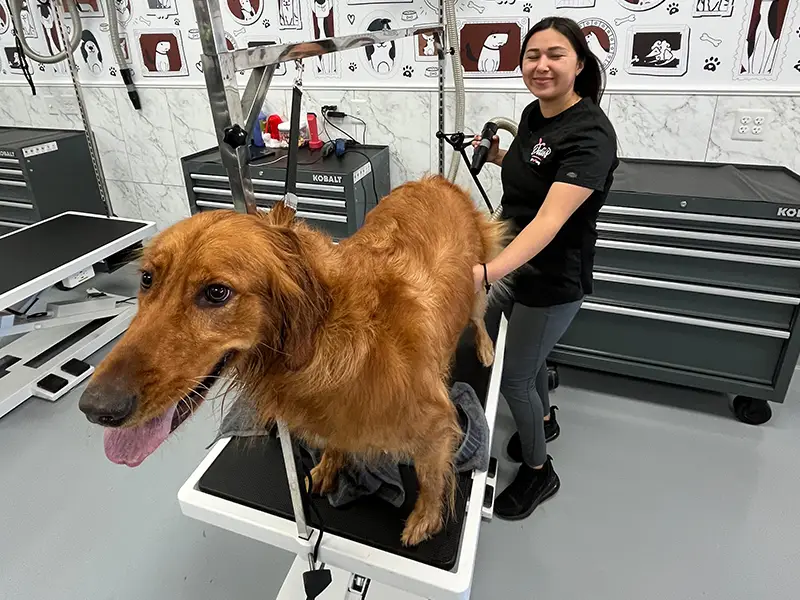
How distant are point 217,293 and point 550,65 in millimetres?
1047

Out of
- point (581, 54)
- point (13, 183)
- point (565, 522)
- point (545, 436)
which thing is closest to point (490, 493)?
point (565, 522)

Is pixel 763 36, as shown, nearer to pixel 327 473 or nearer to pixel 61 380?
pixel 327 473

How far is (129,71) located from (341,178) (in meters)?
1.79

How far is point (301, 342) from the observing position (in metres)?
0.87

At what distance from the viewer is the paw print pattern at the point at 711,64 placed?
2.22 m

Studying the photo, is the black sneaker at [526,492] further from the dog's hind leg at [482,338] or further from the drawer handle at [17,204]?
the drawer handle at [17,204]

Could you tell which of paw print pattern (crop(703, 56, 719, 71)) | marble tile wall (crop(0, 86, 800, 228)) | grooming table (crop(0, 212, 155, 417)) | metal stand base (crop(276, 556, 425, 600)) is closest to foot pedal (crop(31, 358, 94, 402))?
grooming table (crop(0, 212, 155, 417))

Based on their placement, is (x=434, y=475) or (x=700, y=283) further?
(x=700, y=283)

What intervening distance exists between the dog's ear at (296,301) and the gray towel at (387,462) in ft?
1.29

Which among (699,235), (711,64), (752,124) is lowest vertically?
(699,235)

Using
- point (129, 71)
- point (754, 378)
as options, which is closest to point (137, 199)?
point (129, 71)

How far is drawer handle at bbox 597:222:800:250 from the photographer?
1872mm

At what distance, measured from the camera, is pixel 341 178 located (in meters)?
2.41

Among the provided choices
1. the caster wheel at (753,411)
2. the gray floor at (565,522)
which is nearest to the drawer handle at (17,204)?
the gray floor at (565,522)
